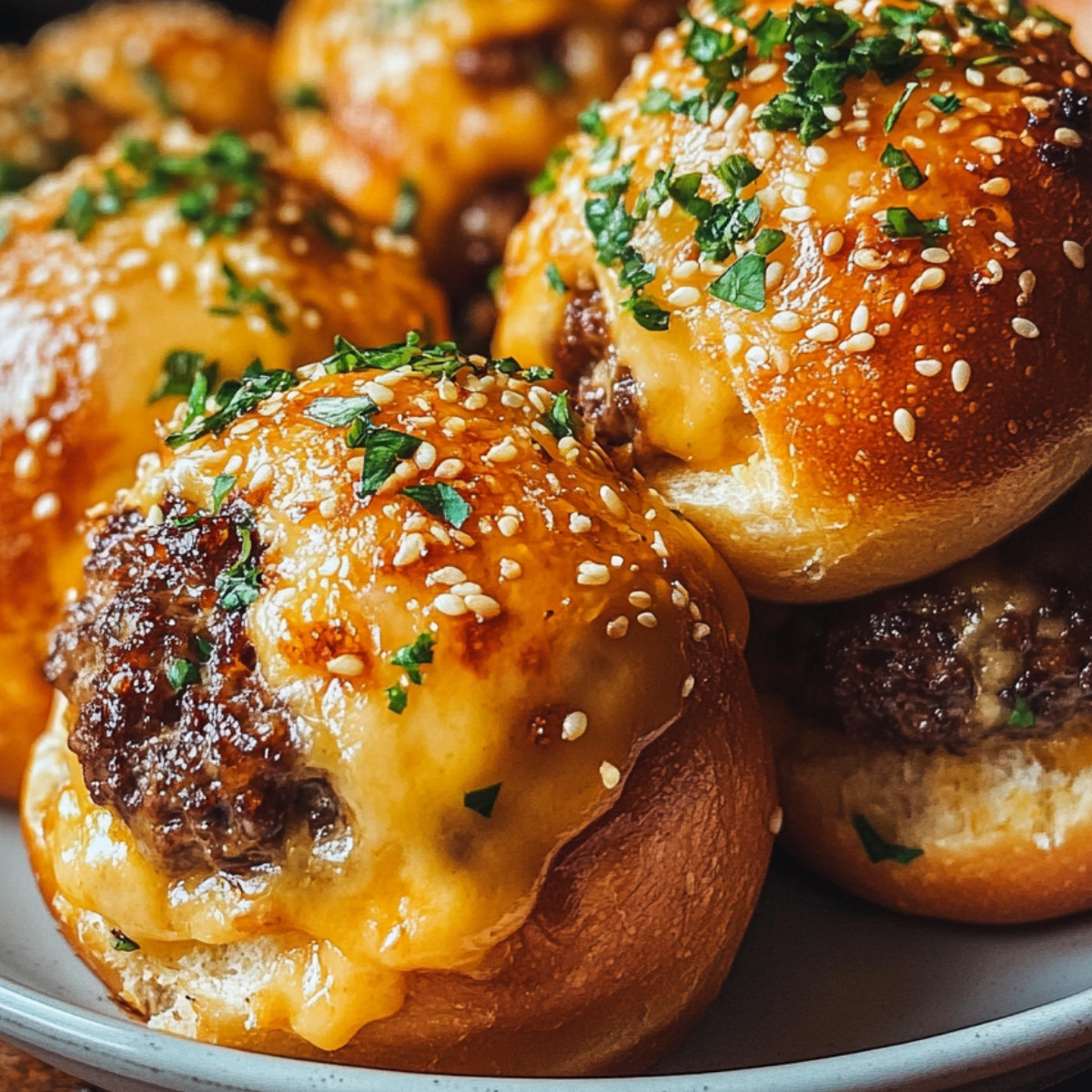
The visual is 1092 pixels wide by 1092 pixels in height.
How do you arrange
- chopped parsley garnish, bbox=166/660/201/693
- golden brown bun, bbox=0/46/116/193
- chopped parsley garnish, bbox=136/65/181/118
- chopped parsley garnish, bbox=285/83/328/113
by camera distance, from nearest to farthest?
chopped parsley garnish, bbox=166/660/201/693, golden brown bun, bbox=0/46/116/193, chopped parsley garnish, bbox=285/83/328/113, chopped parsley garnish, bbox=136/65/181/118

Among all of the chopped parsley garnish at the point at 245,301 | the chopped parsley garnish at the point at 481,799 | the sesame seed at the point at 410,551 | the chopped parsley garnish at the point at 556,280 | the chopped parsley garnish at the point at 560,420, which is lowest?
the chopped parsley garnish at the point at 481,799

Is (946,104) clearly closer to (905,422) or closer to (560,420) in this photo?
(905,422)

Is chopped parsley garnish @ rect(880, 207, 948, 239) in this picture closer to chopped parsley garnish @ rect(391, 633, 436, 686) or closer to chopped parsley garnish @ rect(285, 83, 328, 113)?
chopped parsley garnish @ rect(391, 633, 436, 686)

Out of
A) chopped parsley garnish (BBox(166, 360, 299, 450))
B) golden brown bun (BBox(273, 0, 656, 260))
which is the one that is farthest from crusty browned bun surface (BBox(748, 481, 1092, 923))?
golden brown bun (BBox(273, 0, 656, 260))

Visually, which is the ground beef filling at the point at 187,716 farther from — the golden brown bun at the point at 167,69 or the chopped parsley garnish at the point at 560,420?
the golden brown bun at the point at 167,69

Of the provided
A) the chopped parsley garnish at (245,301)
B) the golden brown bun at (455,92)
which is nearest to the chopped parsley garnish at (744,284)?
the chopped parsley garnish at (245,301)

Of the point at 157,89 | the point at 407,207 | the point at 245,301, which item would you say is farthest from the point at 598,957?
the point at 157,89
